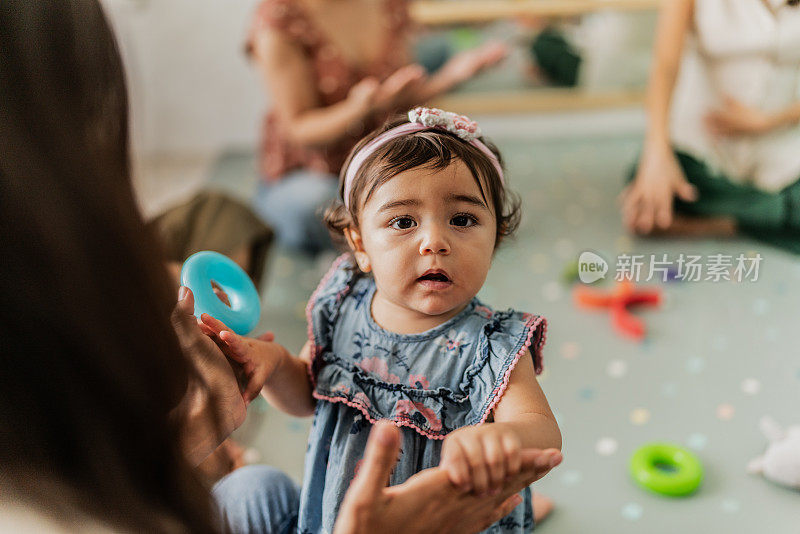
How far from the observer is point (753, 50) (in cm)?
59

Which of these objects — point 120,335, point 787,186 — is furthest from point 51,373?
point 787,186

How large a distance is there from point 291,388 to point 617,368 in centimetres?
47

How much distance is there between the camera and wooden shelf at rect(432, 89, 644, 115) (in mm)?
1382

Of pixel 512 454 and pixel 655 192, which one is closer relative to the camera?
pixel 512 454

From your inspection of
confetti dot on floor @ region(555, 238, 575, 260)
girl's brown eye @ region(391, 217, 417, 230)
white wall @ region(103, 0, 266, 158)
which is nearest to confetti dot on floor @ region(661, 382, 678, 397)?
confetti dot on floor @ region(555, 238, 575, 260)

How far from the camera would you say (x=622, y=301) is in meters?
0.97

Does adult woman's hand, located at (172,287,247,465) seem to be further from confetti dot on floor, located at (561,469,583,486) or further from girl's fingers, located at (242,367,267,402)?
confetti dot on floor, located at (561,469,583,486)

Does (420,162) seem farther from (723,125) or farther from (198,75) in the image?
(198,75)

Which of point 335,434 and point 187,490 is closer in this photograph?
point 187,490

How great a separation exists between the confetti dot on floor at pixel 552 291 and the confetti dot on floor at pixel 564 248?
2.8 inches

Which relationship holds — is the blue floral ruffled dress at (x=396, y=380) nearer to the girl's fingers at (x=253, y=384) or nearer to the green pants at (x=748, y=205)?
the girl's fingers at (x=253, y=384)

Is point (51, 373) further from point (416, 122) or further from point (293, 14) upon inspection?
point (293, 14)

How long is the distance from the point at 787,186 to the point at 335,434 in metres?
0.43
